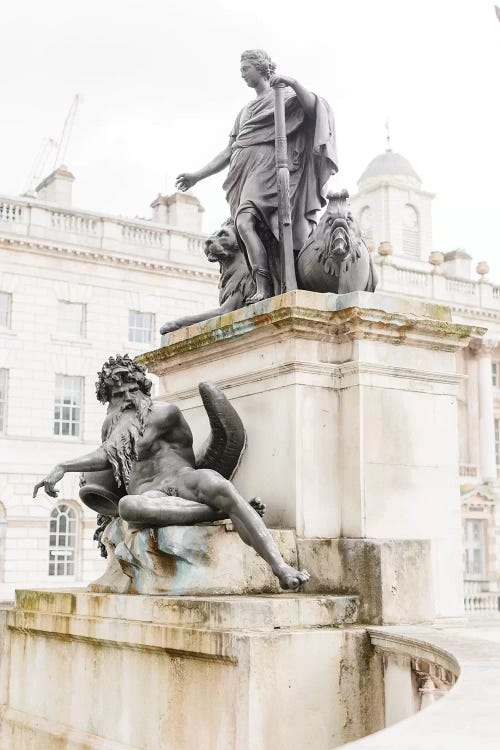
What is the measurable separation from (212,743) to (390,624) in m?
1.19

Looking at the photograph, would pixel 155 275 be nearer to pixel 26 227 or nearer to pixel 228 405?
pixel 26 227

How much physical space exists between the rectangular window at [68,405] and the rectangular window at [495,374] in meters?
24.3

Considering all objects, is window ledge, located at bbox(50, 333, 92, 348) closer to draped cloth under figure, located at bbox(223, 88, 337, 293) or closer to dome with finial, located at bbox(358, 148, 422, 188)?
draped cloth under figure, located at bbox(223, 88, 337, 293)

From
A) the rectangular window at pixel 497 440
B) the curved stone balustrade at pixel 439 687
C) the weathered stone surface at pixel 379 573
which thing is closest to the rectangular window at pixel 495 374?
the rectangular window at pixel 497 440

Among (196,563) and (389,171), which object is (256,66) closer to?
(196,563)

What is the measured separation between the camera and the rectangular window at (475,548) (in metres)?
44.6

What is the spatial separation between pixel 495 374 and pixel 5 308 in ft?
88.8

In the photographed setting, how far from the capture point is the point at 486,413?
47375 millimetres

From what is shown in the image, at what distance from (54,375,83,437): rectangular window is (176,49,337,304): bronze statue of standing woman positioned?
1036 inches

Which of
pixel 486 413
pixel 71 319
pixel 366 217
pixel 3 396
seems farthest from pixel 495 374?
pixel 3 396

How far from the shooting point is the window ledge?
109 feet

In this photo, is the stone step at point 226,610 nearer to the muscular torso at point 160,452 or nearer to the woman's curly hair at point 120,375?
the muscular torso at point 160,452

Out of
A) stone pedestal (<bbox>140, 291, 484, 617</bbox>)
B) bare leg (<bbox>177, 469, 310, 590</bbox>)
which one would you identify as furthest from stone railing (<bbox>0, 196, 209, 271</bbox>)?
bare leg (<bbox>177, 469, 310, 590</bbox>)

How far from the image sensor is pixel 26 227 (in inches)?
1296
